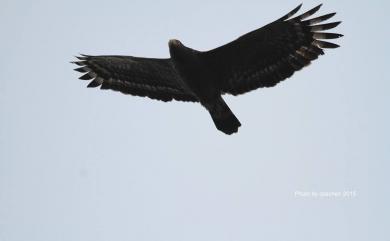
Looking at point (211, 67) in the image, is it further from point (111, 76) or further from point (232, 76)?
point (111, 76)

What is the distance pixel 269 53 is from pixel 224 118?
1.34m

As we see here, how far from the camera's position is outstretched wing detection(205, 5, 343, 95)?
443 inches

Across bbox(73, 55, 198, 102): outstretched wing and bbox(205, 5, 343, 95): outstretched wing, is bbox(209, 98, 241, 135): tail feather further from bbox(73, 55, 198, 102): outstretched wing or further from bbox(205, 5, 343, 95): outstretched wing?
bbox(73, 55, 198, 102): outstretched wing

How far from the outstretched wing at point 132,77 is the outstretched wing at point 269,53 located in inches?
35.7

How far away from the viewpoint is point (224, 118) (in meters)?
11.7

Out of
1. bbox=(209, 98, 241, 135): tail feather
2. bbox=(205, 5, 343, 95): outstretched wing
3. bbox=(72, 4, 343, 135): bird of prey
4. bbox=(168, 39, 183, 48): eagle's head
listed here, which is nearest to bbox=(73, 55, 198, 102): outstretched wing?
bbox=(72, 4, 343, 135): bird of prey

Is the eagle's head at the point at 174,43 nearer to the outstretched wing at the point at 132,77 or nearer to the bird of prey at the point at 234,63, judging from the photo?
the bird of prey at the point at 234,63

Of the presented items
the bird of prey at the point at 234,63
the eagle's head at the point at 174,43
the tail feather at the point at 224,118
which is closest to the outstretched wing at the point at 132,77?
the bird of prey at the point at 234,63

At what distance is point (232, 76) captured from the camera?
12.0 metres

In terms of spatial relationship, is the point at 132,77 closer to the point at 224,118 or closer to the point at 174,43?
the point at 174,43

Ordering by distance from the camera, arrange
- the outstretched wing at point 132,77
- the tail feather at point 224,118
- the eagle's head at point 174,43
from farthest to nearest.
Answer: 1. the outstretched wing at point 132,77
2. the tail feather at point 224,118
3. the eagle's head at point 174,43

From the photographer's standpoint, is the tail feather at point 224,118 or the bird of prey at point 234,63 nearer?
the bird of prey at point 234,63

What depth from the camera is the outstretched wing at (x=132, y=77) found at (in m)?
12.4

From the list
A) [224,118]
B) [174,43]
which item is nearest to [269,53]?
[224,118]
